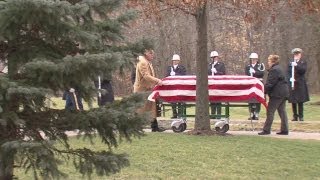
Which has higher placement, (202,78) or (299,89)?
(202,78)

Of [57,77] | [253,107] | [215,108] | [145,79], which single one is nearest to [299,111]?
[253,107]

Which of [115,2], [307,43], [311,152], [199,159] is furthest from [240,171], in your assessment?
[307,43]

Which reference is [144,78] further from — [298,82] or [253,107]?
[298,82]

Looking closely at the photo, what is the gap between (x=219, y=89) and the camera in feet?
44.4

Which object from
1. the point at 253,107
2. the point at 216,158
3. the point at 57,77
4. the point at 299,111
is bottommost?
the point at 216,158

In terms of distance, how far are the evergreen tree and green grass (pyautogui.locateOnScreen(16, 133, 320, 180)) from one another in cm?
Answer: 198

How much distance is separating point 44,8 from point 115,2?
678mm

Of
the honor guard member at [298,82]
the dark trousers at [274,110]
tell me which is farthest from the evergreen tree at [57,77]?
the honor guard member at [298,82]

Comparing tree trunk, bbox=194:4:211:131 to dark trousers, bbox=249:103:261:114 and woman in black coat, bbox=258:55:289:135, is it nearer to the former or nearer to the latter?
woman in black coat, bbox=258:55:289:135

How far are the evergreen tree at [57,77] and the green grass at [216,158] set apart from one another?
198cm

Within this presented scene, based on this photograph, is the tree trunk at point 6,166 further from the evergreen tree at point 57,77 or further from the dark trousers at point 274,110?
the dark trousers at point 274,110

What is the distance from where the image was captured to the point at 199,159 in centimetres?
942

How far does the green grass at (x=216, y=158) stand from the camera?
8.33 meters

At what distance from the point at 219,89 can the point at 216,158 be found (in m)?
4.10
